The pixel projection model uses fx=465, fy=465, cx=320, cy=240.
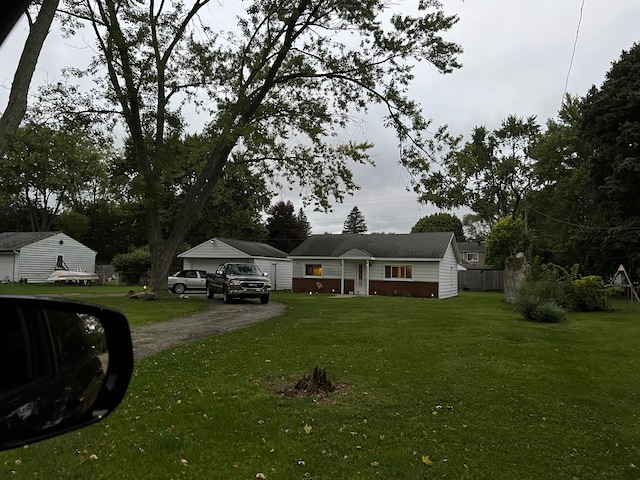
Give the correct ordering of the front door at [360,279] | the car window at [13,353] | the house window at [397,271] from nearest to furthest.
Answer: the car window at [13,353], the house window at [397,271], the front door at [360,279]

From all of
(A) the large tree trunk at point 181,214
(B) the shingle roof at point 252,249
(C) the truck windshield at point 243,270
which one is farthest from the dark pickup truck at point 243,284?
(B) the shingle roof at point 252,249

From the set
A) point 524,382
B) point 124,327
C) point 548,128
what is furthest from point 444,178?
point 548,128

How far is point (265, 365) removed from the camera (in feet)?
26.4

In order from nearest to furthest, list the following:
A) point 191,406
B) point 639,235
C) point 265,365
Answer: point 191,406, point 265,365, point 639,235

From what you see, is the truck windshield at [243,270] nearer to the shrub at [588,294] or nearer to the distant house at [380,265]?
the distant house at [380,265]

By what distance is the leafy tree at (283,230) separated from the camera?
57.1 metres

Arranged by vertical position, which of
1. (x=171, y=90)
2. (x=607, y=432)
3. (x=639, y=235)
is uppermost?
(x=171, y=90)

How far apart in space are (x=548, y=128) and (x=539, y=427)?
1824 inches

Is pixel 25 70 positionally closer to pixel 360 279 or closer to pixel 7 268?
pixel 360 279

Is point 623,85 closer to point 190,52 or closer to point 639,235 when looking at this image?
point 639,235

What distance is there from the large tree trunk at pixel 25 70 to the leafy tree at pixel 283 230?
Answer: 48.2 metres

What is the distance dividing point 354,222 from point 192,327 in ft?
266

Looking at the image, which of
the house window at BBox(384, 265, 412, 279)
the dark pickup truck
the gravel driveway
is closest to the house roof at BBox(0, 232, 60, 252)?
the dark pickup truck

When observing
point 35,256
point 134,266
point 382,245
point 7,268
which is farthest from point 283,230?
point 7,268
